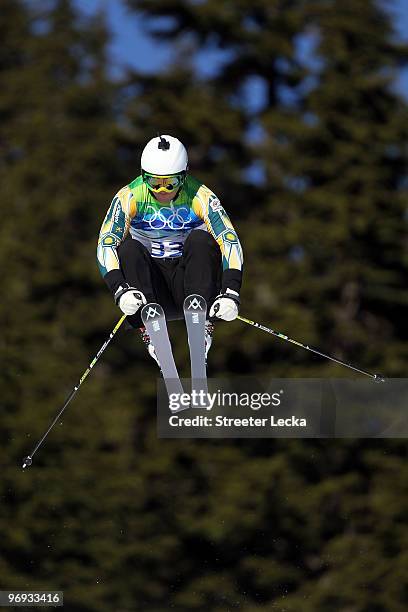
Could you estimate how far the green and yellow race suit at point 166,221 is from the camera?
12.3 m

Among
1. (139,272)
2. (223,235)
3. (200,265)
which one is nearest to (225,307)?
(200,265)

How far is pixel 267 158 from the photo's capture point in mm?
49031

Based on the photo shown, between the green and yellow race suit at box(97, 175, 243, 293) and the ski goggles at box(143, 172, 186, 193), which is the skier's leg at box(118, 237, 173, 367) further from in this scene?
the ski goggles at box(143, 172, 186, 193)

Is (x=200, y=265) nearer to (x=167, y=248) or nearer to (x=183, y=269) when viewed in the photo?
(x=183, y=269)

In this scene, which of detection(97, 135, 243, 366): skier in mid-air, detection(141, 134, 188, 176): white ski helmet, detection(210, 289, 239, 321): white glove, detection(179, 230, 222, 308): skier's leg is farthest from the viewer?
detection(179, 230, 222, 308): skier's leg

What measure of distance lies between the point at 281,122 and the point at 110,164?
700 centimetres

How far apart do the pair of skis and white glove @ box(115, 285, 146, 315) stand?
71 millimetres

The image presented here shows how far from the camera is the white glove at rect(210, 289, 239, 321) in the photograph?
39.4ft

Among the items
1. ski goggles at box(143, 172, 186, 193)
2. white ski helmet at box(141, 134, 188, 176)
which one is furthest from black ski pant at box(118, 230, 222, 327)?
white ski helmet at box(141, 134, 188, 176)

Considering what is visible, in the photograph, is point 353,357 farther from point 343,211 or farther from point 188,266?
point 188,266

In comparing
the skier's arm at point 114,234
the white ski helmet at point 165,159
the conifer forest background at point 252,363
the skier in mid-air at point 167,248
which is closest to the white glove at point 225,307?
the skier in mid-air at point 167,248

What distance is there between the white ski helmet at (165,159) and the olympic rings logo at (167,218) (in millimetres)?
555

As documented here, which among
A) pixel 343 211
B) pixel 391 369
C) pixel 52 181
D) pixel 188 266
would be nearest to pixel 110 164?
pixel 52 181

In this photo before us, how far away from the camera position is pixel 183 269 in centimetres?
1257
